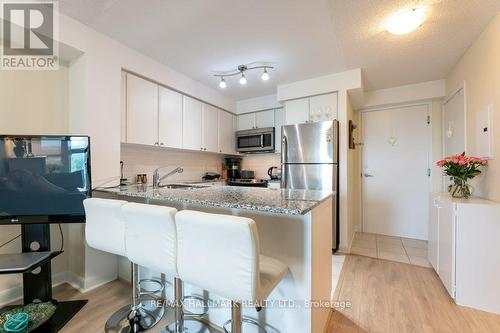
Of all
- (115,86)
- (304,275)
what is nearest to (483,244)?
(304,275)

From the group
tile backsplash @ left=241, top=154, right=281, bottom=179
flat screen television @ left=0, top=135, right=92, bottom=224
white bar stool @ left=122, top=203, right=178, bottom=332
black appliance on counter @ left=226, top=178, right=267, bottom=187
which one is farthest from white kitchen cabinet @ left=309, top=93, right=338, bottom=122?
flat screen television @ left=0, top=135, right=92, bottom=224

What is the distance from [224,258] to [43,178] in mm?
1658

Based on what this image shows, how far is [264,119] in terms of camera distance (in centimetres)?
394

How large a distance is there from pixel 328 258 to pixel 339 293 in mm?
671

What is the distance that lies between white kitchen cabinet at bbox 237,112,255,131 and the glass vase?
9.47ft

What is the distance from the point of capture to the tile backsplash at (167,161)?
2.79 m

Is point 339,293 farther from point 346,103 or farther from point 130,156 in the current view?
point 130,156

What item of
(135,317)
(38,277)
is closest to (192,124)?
(38,277)

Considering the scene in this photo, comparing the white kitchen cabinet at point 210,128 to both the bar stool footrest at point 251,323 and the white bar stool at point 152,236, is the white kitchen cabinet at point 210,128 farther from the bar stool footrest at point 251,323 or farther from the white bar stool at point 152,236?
the bar stool footrest at point 251,323

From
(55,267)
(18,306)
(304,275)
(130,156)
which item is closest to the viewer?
(304,275)

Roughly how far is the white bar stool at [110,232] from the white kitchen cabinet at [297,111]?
8.59ft

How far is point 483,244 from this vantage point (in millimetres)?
1726

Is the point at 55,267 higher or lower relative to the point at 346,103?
lower

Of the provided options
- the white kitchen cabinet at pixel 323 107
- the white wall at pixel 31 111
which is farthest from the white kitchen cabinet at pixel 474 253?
the white wall at pixel 31 111
